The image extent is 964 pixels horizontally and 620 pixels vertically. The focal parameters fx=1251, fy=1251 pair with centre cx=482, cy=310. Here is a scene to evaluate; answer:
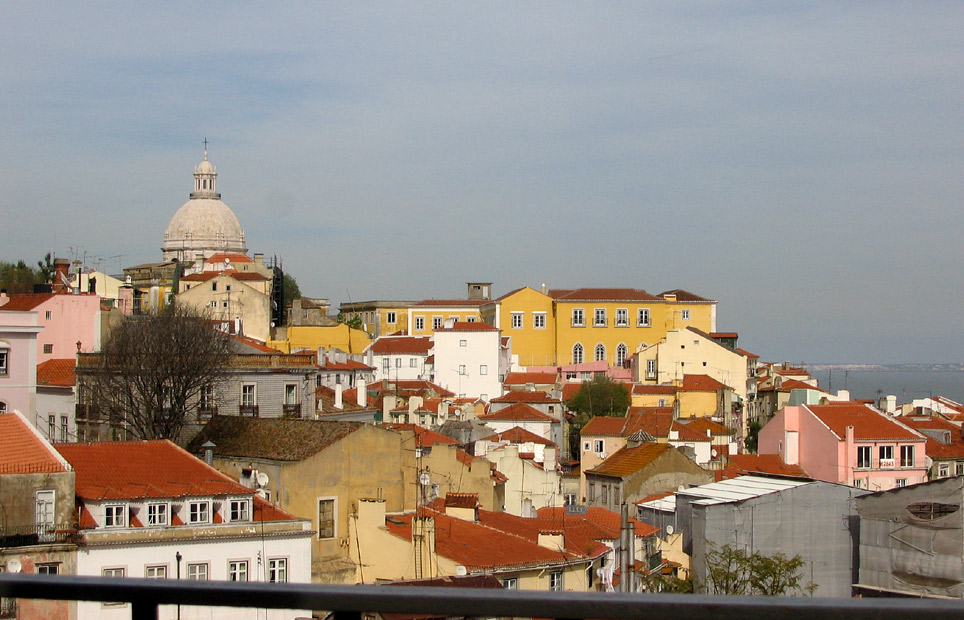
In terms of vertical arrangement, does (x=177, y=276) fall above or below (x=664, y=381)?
above

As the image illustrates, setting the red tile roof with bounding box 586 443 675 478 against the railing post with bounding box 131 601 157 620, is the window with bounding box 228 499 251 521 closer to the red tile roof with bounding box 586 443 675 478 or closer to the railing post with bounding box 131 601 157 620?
the railing post with bounding box 131 601 157 620

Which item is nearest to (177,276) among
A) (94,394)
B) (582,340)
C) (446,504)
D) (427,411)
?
(582,340)

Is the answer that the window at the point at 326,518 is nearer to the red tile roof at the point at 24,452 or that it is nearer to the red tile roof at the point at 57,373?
the red tile roof at the point at 24,452

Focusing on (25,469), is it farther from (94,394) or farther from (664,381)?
(664,381)

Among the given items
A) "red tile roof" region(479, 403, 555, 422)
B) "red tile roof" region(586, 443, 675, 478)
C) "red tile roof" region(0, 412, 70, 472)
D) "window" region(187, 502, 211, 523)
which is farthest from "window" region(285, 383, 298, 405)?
"red tile roof" region(479, 403, 555, 422)

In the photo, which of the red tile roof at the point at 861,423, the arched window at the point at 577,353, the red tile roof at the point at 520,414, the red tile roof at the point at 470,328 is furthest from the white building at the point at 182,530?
the arched window at the point at 577,353

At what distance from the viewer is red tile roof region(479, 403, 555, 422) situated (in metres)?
48.4

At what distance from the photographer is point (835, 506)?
22.8 m

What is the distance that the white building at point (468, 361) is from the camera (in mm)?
62688

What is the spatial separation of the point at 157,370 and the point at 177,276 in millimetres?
42747

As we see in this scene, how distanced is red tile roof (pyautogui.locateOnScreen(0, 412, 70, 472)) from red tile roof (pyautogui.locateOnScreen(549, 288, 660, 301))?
5733 centimetres

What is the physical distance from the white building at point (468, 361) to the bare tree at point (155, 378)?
3235 cm

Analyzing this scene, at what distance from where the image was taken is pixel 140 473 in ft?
63.1

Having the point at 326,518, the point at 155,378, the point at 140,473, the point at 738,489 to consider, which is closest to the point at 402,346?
the point at 155,378
